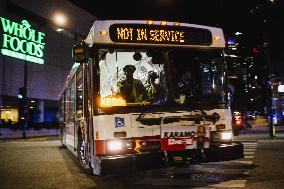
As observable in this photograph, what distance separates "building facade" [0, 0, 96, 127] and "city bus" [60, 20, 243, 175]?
32974mm

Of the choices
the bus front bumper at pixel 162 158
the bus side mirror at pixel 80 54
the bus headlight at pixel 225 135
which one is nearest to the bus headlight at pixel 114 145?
the bus front bumper at pixel 162 158

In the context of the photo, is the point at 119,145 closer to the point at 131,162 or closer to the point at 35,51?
the point at 131,162

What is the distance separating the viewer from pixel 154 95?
27.6 feet

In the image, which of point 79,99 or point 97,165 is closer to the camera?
point 97,165

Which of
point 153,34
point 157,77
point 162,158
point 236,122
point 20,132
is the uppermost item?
point 153,34

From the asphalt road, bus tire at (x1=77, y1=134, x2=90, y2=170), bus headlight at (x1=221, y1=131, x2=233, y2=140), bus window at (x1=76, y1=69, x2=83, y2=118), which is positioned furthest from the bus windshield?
bus tire at (x1=77, y1=134, x2=90, y2=170)

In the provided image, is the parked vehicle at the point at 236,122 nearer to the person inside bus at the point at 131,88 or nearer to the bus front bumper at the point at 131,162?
the person inside bus at the point at 131,88

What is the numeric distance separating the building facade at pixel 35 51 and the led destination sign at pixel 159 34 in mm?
32865

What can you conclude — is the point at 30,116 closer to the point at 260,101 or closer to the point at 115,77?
the point at 260,101

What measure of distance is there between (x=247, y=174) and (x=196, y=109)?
7.51 feet

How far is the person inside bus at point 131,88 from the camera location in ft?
27.2

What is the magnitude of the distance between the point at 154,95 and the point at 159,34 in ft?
4.09

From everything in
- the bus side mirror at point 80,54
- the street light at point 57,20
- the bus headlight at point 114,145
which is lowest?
the bus headlight at point 114,145

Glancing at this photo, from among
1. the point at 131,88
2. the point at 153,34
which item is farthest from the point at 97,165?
the point at 153,34
